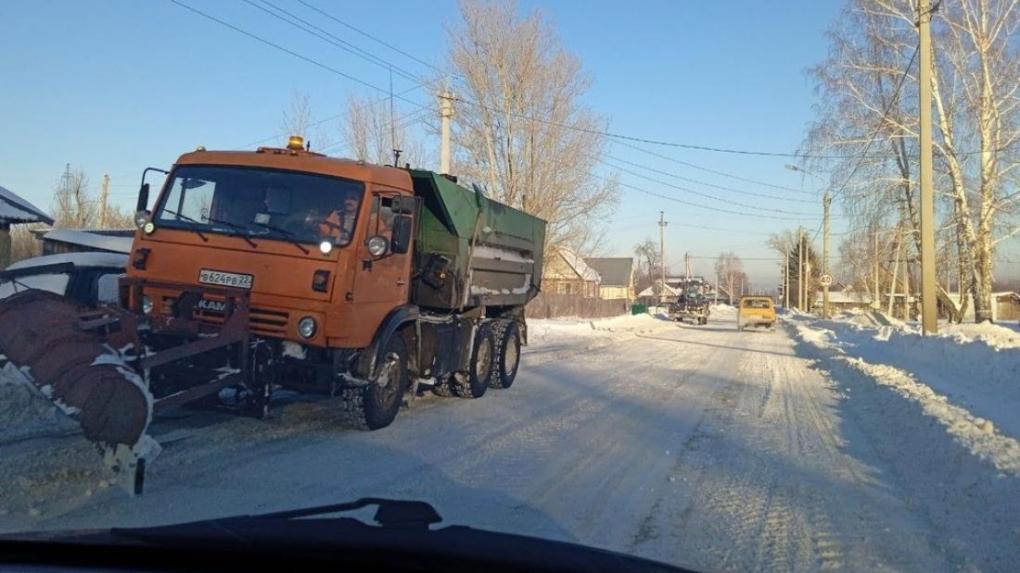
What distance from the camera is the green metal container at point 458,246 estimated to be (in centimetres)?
1077

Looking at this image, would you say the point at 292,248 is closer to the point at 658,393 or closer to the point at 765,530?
the point at 765,530

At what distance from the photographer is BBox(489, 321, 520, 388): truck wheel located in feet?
45.4

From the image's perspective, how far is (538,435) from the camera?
31.5 feet

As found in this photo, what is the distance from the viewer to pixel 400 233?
30.2 feet

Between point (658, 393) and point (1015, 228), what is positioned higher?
point (1015, 228)

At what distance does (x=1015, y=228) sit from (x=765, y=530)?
2988cm

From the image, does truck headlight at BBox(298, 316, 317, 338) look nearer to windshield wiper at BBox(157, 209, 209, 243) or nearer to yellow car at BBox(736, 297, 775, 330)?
windshield wiper at BBox(157, 209, 209, 243)

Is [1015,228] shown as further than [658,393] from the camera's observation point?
Yes

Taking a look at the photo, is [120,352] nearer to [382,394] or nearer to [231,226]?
[231,226]

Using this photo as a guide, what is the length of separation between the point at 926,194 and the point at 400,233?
57.0 feet

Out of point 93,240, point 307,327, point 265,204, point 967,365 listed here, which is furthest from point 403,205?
point 967,365

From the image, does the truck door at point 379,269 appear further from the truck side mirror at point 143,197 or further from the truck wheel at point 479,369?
the truck wheel at point 479,369

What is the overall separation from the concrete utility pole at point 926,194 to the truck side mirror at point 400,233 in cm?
1685

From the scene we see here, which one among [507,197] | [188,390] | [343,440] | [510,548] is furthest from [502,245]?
[507,197]
